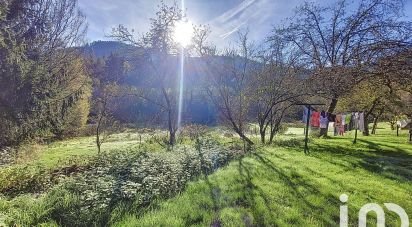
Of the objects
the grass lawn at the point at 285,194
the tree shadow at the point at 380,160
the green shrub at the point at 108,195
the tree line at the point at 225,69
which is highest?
the tree line at the point at 225,69

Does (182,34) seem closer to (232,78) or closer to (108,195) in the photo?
(232,78)

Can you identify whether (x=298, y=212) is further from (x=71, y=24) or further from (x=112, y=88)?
(x=112, y=88)

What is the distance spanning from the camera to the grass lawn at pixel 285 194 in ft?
17.5

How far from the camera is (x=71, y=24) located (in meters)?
20.5

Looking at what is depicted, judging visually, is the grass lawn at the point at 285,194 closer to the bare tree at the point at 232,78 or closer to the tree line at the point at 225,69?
the tree line at the point at 225,69

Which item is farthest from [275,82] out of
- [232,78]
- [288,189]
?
[288,189]

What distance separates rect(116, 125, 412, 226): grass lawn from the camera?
17.5ft

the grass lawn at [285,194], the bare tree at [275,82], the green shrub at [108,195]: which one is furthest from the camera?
the bare tree at [275,82]
